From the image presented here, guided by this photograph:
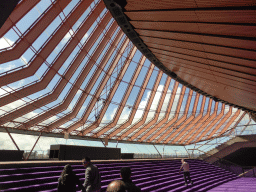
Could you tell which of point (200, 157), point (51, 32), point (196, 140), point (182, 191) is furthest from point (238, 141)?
point (51, 32)

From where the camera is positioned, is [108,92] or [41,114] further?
[108,92]

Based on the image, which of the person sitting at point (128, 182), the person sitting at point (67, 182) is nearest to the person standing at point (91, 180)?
the person sitting at point (67, 182)

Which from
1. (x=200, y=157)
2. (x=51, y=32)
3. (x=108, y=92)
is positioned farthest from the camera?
(x=200, y=157)

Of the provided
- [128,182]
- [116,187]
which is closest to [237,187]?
[128,182]

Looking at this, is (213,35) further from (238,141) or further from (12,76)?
(238,141)

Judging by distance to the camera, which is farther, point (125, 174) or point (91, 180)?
point (91, 180)

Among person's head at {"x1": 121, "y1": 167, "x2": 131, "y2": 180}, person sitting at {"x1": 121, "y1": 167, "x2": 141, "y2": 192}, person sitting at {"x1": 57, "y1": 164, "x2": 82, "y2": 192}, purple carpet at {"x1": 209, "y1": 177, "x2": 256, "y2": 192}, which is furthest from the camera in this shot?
purple carpet at {"x1": 209, "y1": 177, "x2": 256, "y2": 192}

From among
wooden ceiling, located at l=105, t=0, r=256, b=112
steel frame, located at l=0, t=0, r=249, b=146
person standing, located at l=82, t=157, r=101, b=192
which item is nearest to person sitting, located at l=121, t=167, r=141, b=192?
person standing, located at l=82, t=157, r=101, b=192

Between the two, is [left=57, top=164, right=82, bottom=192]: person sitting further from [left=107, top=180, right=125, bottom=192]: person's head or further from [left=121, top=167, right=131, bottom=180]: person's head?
[left=107, top=180, right=125, bottom=192]: person's head

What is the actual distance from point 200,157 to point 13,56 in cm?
2843

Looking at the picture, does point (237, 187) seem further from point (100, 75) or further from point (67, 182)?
point (100, 75)

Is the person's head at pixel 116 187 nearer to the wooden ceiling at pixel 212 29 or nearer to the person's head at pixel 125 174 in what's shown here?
the person's head at pixel 125 174

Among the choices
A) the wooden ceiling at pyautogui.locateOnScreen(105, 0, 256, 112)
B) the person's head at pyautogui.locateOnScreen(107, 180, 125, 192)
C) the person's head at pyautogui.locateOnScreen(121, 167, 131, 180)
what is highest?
the wooden ceiling at pyautogui.locateOnScreen(105, 0, 256, 112)

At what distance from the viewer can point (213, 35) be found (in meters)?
6.46
